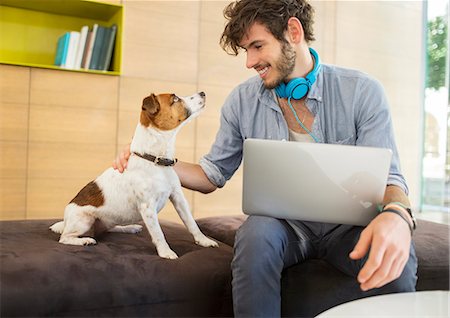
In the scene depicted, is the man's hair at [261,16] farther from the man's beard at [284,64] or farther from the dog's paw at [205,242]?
the dog's paw at [205,242]

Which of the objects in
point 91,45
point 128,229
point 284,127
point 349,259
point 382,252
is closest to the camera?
point 382,252

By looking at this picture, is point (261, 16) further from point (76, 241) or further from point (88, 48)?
point (88, 48)

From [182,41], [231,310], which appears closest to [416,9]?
[182,41]

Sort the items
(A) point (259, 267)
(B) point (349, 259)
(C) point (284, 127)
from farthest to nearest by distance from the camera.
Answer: (C) point (284, 127) → (B) point (349, 259) → (A) point (259, 267)

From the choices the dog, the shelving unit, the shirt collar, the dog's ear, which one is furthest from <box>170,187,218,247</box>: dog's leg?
the shelving unit

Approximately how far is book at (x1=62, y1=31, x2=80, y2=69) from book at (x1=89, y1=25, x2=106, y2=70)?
100 mm

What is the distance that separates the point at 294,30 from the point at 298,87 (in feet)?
0.64

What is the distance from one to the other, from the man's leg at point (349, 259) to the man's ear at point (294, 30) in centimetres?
60

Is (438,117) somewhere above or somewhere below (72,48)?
below

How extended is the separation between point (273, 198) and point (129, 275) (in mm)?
369

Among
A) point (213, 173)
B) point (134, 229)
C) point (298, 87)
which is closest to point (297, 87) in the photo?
point (298, 87)

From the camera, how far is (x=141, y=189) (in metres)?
1.32

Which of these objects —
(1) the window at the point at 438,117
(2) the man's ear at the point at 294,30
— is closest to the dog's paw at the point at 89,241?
(2) the man's ear at the point at 294,30

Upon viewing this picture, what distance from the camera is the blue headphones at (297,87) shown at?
1.35m
